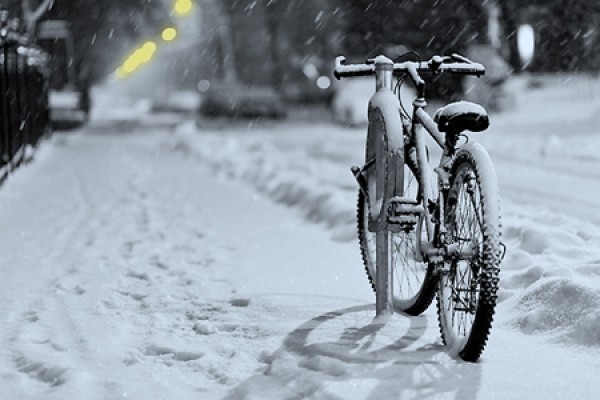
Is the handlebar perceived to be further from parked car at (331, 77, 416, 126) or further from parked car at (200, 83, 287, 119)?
parked car at (200, 83, 287, 119)

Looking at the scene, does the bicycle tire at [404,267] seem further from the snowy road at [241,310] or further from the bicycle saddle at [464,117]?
the bicycle saddle at [464,117]

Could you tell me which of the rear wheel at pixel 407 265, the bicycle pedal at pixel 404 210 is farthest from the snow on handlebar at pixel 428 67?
the bicycle pedal at pixel 404 210

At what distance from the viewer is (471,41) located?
34469 mm

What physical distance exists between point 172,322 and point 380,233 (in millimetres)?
1140

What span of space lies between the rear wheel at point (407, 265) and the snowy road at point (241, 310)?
13cm

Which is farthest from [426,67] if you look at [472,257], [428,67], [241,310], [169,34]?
[169,34]

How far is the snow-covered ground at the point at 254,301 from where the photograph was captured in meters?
4.08

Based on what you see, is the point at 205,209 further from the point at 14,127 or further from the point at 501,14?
the point at 501,14

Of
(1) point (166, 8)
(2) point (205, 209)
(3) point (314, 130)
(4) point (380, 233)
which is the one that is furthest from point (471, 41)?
(4) point (380, 233)

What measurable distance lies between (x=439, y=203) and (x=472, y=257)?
414 mm

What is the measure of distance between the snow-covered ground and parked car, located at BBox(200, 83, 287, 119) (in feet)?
74.1

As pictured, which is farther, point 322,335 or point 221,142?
point 221,142

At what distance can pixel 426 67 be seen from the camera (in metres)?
5.08

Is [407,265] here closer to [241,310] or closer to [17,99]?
[241,310]
